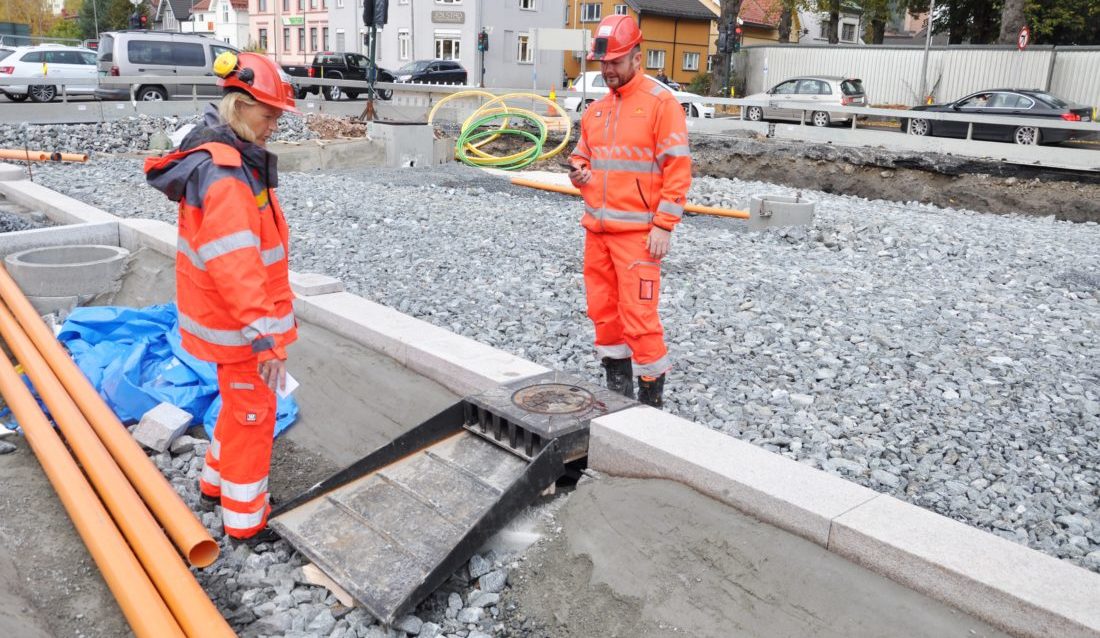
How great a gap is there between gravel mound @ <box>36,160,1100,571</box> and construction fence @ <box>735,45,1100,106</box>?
62.4 ft

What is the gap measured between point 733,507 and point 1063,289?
5.44 m

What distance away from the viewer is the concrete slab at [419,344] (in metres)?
4.71

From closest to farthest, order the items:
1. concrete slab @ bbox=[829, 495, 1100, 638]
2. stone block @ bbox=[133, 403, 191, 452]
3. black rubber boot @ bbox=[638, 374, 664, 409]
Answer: concrete slab @ bbox=[829, 495, 1100, 638]
black rubber boot @ bbox=[638, 374, 664, 409]
stone block @ bbox=[133, 403, 191, 452]

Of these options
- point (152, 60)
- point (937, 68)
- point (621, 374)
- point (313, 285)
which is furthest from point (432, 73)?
point (621, 374)

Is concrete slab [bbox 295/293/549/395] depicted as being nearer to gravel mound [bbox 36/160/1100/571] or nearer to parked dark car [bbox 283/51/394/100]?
gravel mound [bbox 36/160/1100/571]

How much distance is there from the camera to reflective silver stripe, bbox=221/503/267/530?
3.87 metres

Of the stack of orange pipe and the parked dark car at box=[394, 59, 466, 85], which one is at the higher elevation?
the parked dark car at box=[394, 59, 466, 85]

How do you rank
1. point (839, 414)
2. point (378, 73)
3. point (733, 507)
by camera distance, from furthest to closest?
point (378, 73) < point (839, 414) < point (733, 507)

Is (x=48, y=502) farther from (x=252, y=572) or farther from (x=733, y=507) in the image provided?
(x=733, y=507)

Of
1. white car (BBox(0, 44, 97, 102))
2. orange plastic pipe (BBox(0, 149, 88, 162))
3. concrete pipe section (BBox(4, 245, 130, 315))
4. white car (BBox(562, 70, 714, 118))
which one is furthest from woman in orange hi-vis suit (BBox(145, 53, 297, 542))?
white car (BBox(0, 44, 97, 102))

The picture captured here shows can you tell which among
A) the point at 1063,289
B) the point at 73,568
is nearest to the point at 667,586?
the point at 73,568

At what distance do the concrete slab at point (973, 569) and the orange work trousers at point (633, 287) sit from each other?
1.55m

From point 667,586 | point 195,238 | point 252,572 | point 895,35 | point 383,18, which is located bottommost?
point 252,572

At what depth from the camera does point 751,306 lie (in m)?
6.66
